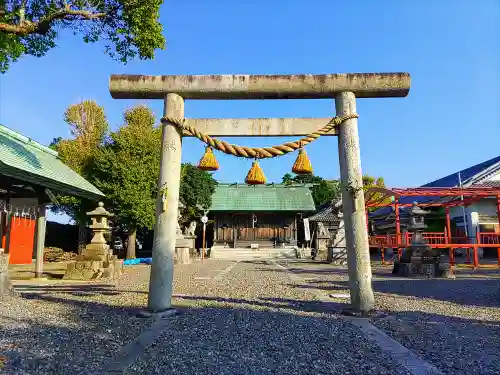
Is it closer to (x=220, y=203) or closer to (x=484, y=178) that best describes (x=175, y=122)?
(x=484, y=178)

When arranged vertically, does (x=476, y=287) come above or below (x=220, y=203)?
below

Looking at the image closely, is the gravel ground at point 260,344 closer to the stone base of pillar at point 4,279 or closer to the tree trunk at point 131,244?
the stone base of pillar at point 4,279

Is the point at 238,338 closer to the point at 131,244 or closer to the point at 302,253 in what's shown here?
the point at 131,244

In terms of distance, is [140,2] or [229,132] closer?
[229,132]

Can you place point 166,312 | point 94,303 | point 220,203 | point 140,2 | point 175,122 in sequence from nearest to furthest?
point 166,312
point 175,122
point 94,303
point 140,2
point 220,203

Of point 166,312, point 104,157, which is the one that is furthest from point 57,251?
point 166,312

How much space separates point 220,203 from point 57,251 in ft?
42.0

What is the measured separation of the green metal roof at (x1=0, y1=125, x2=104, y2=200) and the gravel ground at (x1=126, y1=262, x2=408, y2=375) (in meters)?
5.57

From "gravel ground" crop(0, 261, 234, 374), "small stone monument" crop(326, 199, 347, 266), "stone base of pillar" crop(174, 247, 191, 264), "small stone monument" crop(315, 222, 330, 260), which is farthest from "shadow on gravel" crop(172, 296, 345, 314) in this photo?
"small stone monument" crop(315, 222, 330, 260)

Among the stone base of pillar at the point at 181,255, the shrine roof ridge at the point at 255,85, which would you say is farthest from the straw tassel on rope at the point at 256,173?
the stone base of pillar at the point at 181,255

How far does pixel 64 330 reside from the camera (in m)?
4.75

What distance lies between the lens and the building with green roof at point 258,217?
31.2 meters

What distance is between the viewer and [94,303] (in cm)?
674

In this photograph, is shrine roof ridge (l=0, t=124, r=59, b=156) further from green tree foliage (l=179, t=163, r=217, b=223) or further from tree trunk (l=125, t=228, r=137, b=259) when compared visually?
green tree foliage (l=179, t=163, r=217, b=223)
